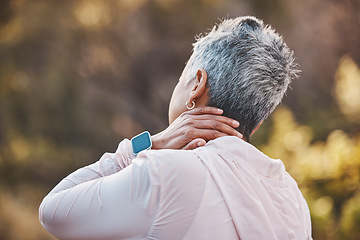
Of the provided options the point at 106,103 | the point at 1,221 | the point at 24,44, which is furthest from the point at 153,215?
the point at 24,44

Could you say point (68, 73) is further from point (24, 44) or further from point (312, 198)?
point (312, 198)

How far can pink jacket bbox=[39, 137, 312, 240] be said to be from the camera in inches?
32.6

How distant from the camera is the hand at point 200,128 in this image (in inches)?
39.6

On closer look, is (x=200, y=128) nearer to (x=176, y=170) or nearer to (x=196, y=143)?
(x=196, y=143)

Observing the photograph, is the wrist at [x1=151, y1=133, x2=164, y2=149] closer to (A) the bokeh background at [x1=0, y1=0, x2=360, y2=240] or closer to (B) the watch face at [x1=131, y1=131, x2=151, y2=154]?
(B) the watch face at [x1=131, y1=131, x2=151, y2=154]

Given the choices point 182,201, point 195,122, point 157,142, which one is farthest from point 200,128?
point 182,201

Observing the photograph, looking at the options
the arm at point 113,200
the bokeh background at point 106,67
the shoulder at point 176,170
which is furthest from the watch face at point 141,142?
the bokeh background at point 106,67

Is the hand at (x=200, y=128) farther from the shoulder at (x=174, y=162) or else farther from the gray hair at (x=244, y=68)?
the shoulder at (x=174, y=162)

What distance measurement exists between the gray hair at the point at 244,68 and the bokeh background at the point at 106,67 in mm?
5587

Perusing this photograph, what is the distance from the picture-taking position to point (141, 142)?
43.1 inches

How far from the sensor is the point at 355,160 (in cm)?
452

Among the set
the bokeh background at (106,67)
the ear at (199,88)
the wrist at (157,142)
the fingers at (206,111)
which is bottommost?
the wrist at (157,142)

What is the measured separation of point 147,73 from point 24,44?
2.16m

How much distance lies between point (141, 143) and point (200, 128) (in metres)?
0.17
